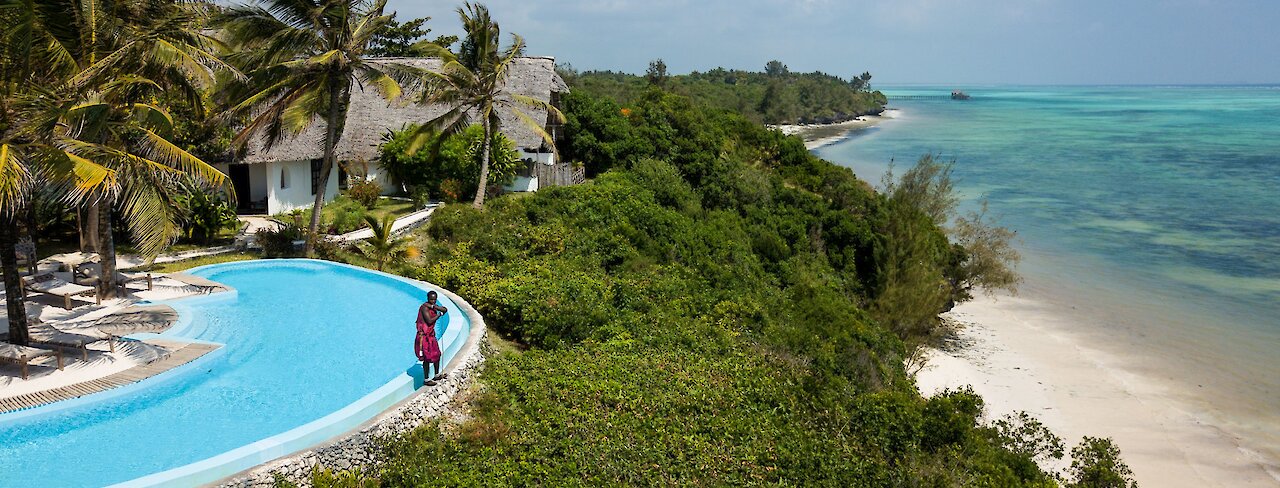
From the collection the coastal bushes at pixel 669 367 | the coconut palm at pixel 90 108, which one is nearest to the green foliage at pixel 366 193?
the coastal bushes at pixel 669 367

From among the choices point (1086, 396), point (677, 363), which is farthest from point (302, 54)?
point (1086, 396)

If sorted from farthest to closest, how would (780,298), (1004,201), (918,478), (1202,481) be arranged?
1. (1004,201)
2. (780,298)
3. (1202,481)
4. (918,478)

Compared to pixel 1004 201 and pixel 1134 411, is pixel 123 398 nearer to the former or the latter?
pixel 1134 411

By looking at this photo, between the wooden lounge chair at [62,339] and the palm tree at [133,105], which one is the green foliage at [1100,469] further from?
the wooden lounge chair at [62,339]

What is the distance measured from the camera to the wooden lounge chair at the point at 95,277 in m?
12.8

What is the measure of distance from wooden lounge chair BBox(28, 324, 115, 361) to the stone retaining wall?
12.2 ft

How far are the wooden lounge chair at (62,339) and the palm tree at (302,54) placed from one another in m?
5.89

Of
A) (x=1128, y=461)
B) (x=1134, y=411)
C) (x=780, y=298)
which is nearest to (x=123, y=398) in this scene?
(x=780, y=298)

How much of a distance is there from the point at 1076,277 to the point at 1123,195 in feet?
80.8

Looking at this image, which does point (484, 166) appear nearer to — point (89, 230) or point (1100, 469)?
point (89, 230)

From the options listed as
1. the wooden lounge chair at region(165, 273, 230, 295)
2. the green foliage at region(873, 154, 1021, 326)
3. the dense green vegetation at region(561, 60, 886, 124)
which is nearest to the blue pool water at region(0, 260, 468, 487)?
the wooden lounge chair at region(165, 273, 230, 295)

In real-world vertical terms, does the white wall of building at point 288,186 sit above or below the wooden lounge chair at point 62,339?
above

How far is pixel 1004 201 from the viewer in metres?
47.1

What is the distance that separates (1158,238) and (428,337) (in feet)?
126
